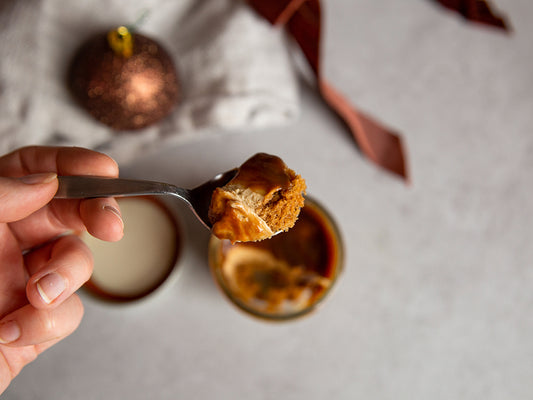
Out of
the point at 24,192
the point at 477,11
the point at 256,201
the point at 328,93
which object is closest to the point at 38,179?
the point at 24,192

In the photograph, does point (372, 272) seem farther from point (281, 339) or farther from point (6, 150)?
point (6, 150)

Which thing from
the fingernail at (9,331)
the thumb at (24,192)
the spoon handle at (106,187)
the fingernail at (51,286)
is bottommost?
the fingernail at (9,331)

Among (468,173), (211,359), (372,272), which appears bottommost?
(211,359)

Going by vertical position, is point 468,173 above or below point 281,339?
above

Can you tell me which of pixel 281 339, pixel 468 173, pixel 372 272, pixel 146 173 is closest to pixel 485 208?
pixel 468 173

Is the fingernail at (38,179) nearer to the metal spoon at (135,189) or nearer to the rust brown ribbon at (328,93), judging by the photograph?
the metal spoon at (135,189)

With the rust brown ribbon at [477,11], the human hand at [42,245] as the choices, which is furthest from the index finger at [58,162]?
the rust brown ribbon at [477,11]

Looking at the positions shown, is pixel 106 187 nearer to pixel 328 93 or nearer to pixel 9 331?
pixel 9 331
